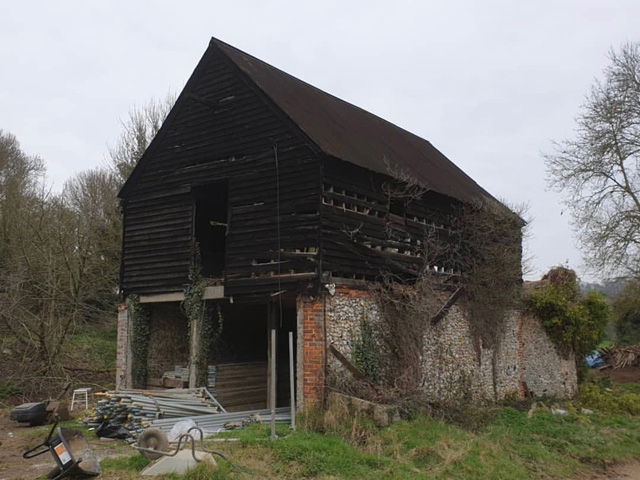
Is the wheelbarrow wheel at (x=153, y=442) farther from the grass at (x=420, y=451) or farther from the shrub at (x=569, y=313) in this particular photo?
the shrub at (x=569, y=313)

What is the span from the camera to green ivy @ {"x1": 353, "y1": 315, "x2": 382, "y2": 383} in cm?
1244

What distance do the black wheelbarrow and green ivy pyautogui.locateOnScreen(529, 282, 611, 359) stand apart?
1539 cm

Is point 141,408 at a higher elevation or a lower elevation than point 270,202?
lower

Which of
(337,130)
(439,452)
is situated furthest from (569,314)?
(439,452)

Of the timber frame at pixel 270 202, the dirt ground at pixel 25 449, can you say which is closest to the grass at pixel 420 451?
the dirt ground at pixel 25 449

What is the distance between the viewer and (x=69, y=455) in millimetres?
7426

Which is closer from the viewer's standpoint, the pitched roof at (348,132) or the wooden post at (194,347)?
the pitched roof at (348,132)

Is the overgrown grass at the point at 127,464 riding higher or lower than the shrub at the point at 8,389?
lower

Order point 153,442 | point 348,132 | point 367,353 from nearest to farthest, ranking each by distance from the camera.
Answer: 1. point 153,442
2. point 367,353
3. point 348,132

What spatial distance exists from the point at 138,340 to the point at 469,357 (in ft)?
29.7

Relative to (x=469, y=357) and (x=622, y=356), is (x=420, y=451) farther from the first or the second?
(x=622, y=356)

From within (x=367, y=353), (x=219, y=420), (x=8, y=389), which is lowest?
(x=219, y=420)

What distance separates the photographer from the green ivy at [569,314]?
19500mm

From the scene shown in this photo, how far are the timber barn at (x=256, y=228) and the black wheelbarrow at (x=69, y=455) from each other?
4.99 meters
